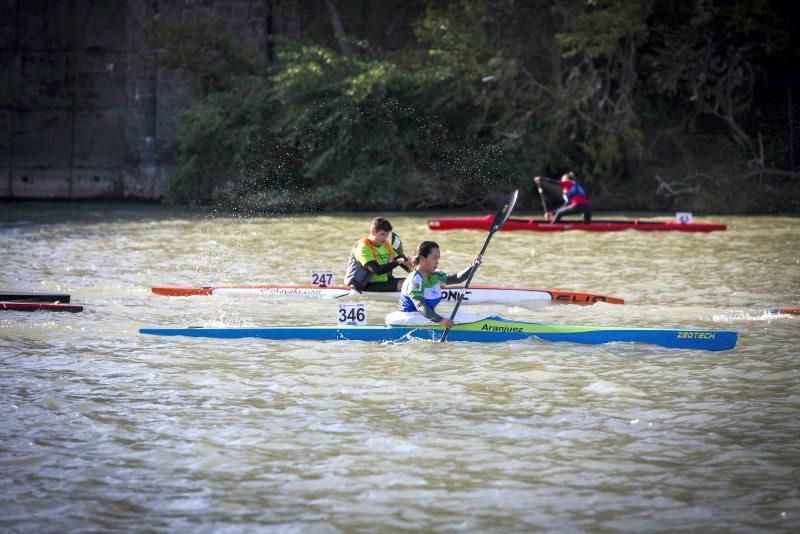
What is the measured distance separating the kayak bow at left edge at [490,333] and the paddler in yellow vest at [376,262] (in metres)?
2.40

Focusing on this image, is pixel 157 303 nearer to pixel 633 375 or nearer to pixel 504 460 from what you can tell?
pixel 633 375

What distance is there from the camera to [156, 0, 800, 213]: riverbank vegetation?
27.6 m

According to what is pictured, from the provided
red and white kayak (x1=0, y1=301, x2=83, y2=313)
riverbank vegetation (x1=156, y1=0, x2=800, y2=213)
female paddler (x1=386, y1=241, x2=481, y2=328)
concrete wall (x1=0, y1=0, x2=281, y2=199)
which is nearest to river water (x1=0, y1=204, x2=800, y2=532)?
red and white kayak (x1=0, y1=301, x2=83, y2=313)

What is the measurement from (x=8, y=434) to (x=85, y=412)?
2.15 feet

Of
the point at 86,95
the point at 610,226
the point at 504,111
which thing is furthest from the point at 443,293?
the point at 86,95

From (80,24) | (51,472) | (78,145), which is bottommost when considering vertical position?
(51,472)

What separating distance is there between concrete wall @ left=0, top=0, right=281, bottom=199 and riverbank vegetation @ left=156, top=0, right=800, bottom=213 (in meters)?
0.84

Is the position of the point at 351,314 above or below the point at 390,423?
above

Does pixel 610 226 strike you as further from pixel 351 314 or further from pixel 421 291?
pixel 351 314

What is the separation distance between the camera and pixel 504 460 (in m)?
6.81

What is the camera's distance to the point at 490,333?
10438mm

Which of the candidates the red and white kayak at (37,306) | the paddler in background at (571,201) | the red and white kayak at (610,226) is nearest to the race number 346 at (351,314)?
the red and white kayak at (37,306)

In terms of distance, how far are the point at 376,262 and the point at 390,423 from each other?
5.33m

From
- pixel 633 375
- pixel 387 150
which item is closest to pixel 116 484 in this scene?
pixel 633 375
